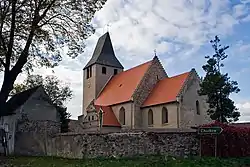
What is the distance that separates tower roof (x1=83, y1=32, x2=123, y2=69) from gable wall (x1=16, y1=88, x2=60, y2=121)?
23.0 metres

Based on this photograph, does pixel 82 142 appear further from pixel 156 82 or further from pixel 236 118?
pixel 156 82

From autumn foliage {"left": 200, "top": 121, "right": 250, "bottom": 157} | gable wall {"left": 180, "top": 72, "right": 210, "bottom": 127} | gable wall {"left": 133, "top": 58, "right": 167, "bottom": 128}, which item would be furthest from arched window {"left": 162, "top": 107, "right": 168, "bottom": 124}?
autumn foliage {"left": 200, "top": 121, "right": 250, "bottom": 157}

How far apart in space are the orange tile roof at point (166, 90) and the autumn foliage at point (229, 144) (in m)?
17.3

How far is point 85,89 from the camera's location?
53.6 meters

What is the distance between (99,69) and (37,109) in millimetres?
24045

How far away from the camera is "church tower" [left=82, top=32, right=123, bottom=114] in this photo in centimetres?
5078

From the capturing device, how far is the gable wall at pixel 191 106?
118 feet

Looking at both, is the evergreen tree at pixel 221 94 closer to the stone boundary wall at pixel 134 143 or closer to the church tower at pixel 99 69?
the stone boundary wall at pixel 134 143

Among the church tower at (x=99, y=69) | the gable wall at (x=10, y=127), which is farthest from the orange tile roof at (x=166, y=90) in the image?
the gable wall at (x=10, y=127)

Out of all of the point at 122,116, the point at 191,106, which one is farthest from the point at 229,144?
the point at 122,116

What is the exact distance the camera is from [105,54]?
52406mm

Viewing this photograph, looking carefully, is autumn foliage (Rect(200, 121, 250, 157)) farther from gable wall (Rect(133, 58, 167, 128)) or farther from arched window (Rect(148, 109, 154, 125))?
gable wall (Rect(133, 58, 167, 128))

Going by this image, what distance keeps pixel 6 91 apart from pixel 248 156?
14.5m

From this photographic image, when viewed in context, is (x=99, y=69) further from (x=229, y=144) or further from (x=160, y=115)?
(x=229, y=144)
